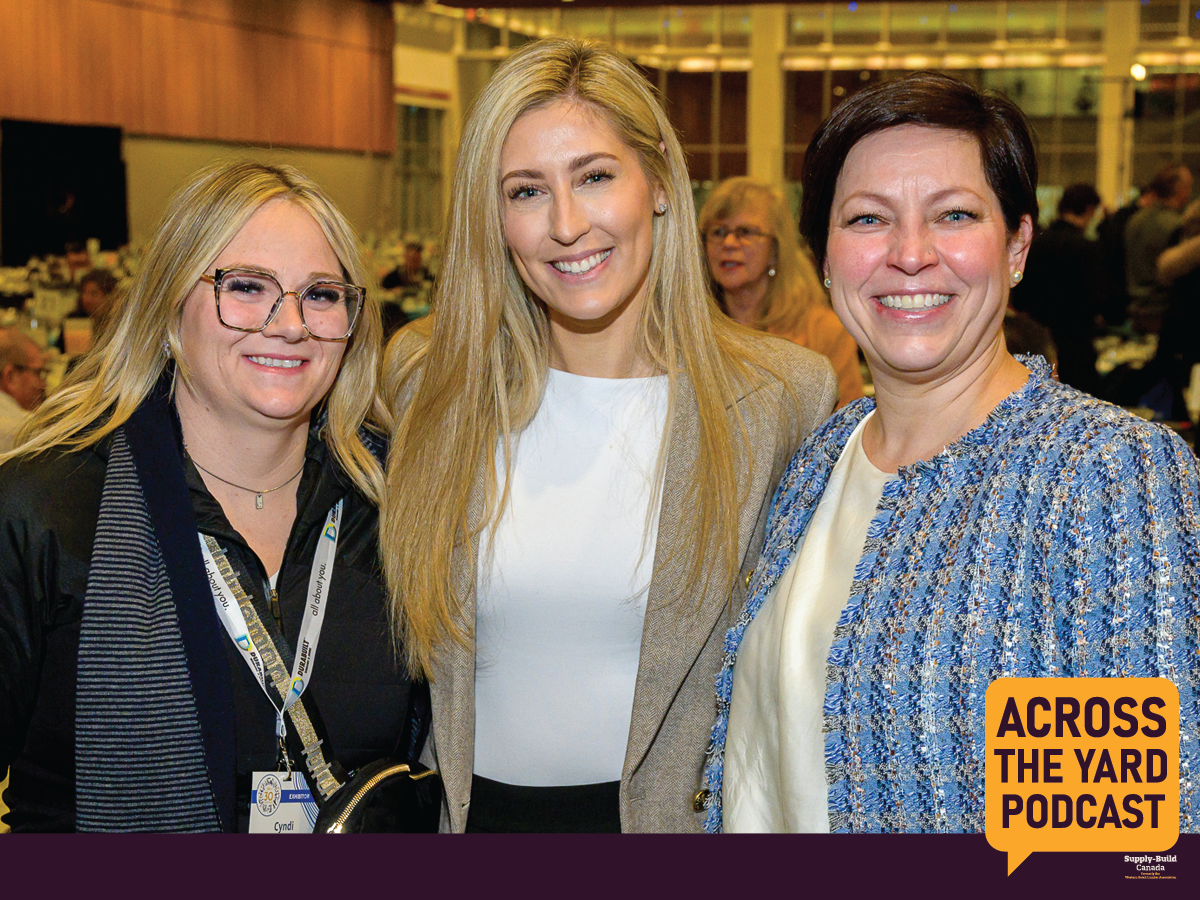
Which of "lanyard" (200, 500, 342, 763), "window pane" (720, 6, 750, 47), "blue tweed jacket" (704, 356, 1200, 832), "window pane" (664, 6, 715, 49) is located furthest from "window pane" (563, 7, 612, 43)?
"blue tweed jacket" (704, 356, 1200, 832)

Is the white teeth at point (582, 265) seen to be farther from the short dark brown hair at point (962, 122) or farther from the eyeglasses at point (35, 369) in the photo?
the eyeglasses at point (35, 369)

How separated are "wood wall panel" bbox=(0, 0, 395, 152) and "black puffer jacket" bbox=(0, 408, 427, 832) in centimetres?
938

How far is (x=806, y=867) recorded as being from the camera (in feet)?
4.81

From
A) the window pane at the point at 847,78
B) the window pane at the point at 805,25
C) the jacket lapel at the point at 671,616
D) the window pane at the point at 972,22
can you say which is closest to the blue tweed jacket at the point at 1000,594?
the jacket lapel at the point at 671,616

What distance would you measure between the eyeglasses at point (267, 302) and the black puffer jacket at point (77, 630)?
0.26m

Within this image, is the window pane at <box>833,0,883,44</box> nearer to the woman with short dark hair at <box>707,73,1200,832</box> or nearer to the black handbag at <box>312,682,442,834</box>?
the woman with short dark hair at <box>707,73,1200,832</box>

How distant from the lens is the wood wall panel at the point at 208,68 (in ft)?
32.9

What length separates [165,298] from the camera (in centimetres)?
191

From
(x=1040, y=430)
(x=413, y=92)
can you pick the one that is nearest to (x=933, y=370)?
(x=1040, y=430)

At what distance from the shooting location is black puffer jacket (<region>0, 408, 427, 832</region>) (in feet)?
5.55

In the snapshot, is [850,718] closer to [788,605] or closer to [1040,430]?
[788,605]

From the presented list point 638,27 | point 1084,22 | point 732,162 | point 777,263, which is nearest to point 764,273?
point 777,263

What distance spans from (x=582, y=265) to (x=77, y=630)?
1.03 m

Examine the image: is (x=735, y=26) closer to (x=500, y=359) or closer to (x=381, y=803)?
(x=500, y=359)
